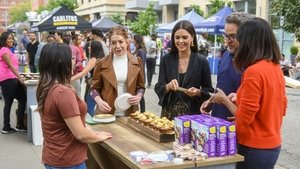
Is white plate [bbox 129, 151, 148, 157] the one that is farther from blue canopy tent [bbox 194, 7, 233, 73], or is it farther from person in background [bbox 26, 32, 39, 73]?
blue canopy tent [bbox 194, 7, 233, 73]

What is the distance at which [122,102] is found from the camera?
12.5ft

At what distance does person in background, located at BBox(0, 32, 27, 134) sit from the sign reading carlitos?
4906 millimetres

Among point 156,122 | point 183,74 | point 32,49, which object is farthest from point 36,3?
point 156,122

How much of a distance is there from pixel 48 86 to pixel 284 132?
5367mm

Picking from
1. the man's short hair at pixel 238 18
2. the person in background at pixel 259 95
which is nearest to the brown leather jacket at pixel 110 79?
the man's short hair at pixel 238 18

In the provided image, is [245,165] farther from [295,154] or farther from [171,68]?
[295,154]

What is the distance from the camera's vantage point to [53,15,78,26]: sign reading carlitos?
39.9 feet

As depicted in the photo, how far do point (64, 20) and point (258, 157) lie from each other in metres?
10.5

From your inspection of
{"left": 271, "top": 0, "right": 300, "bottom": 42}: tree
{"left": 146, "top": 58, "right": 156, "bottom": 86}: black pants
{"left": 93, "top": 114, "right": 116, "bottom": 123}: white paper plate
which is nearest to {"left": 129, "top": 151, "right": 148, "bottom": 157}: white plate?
{"left": 93, "top": 114, "right": 116, "bottom": 123}: white paper plate

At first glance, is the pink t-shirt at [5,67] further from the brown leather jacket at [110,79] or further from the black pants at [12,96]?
the brown leather jacket at [110,79]

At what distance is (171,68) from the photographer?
142 inches

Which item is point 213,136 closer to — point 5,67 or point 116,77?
point 116,77

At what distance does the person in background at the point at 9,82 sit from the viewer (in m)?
7.05

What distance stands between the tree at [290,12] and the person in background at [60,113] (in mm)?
11500
